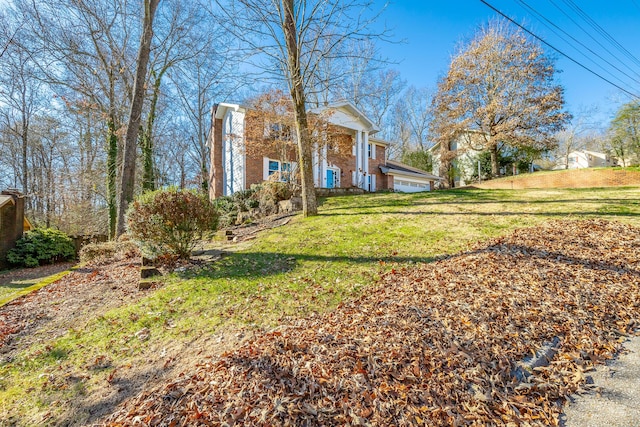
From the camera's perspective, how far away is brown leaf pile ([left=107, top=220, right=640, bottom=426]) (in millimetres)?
2018

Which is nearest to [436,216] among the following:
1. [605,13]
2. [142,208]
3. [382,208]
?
[382,208]

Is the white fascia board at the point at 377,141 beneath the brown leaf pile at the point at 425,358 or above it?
above

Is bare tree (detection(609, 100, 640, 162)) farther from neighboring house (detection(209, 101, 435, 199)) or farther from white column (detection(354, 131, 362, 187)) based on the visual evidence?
white column (detection(354, 131, 362, 187))

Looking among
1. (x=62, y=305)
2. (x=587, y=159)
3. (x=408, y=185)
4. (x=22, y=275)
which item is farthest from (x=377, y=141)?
(x=587, y=159)

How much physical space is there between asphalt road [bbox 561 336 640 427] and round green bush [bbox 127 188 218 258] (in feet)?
18.6

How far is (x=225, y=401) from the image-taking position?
6.85 feet

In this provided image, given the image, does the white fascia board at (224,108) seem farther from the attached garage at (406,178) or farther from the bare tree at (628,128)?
the bare tree at (628,128)

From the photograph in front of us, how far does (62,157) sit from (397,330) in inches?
988

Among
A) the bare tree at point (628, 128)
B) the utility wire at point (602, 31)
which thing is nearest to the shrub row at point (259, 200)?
the utility wire at point (602, 31)

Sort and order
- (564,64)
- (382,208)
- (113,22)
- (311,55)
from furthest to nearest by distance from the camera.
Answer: (564,64)
(113,22)
(382,208)
(311,55)

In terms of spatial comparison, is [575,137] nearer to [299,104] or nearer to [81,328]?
[299,104]

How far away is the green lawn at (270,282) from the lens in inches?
118

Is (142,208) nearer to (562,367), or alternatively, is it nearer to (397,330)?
(397,330)

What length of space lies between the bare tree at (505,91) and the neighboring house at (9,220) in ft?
78.2
